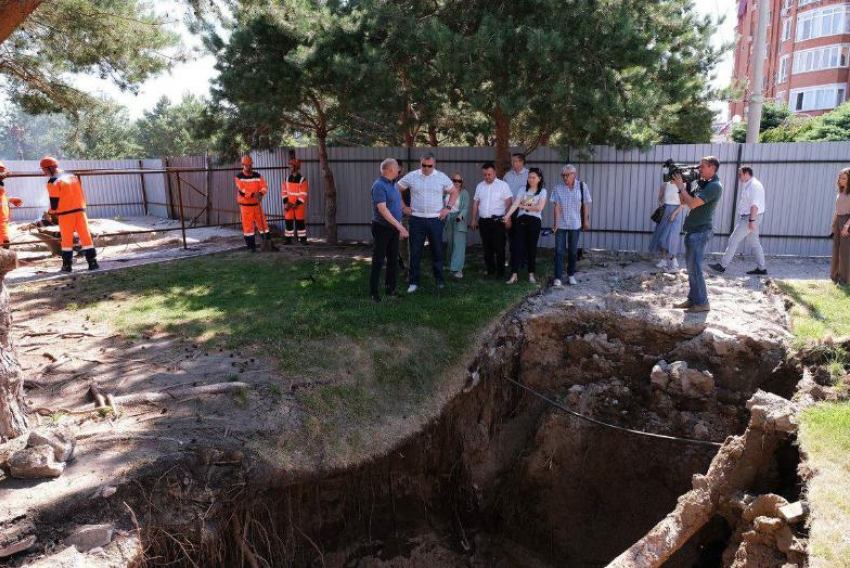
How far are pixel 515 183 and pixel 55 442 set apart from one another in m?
6.62

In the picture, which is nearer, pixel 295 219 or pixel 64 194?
pixel 64 194

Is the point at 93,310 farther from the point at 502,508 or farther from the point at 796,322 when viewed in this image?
the point at 796,322

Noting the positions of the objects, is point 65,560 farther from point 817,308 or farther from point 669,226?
point 669,226

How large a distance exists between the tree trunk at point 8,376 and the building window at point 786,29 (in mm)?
42892

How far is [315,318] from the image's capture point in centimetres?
711

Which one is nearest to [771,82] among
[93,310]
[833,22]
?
[833,22]

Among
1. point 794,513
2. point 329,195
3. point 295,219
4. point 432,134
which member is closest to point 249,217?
point 295,219

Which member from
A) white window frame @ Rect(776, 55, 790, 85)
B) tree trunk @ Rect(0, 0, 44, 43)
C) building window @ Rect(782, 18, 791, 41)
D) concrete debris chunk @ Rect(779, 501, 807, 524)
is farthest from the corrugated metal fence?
building window @ Rect(782, 18, 791, 41)

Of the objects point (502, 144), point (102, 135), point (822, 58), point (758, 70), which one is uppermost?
point (822, 58)

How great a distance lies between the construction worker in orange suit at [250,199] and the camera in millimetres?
11797

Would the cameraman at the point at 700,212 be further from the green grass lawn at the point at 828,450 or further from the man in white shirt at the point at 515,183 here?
the man in white shirt at the point at 515,183

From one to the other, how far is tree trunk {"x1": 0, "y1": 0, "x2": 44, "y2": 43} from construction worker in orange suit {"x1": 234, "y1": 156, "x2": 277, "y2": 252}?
686 cm

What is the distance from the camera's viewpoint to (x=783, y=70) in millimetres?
37094

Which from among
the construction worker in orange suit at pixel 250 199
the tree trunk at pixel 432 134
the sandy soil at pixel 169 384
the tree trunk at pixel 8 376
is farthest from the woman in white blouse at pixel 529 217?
the tree trunk at pixel 8 376
